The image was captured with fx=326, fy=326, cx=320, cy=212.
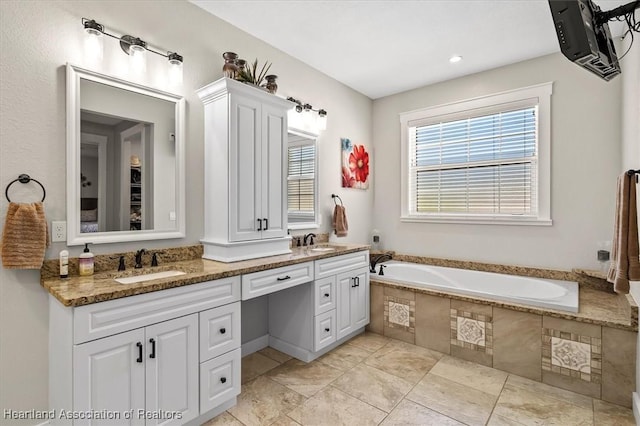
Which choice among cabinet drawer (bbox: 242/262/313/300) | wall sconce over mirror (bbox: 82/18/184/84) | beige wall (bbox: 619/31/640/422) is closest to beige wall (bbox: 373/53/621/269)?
beige wall (bbox: 619/31/640/422)

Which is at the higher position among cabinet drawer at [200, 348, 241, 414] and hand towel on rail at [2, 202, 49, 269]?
hand towel on rail at [2, 202, 49, 269]

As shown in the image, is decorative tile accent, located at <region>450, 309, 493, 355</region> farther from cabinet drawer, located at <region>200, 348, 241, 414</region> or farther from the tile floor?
cabinet drawer, located at <region>200, 348, 241, 414</region>

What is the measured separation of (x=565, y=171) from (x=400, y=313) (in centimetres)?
208

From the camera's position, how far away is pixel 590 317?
2.19 metres

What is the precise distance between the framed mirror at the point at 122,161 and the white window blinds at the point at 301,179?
1.10 m

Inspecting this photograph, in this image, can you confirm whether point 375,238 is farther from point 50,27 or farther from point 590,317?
point 50,27

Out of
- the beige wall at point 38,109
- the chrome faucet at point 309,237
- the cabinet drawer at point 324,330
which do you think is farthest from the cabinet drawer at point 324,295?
the beige wall at point 38,109

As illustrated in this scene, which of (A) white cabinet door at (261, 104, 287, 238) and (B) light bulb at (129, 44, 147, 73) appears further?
(A) white cabinet door at (261, 104, 287, 238)

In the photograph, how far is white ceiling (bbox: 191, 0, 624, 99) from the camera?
2.42 meters

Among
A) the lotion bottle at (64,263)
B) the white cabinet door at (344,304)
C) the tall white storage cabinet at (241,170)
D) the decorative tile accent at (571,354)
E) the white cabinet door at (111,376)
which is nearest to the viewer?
the white cabinet door at (111,376)

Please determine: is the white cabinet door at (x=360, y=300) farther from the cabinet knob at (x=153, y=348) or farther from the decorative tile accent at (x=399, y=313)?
the cabinet knob at (x=153, y=348)

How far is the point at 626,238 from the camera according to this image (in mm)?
1662

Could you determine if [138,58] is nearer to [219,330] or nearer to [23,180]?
[23,180]

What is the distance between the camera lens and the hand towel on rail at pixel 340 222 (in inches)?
142
